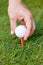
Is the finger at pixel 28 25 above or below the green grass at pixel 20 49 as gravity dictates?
above

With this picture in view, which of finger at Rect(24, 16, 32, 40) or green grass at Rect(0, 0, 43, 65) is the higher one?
finger at Rect(24, 16, 32, 40)

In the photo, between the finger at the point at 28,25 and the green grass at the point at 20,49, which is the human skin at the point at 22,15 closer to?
the finger at the point at 28,25

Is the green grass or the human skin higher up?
the human skin

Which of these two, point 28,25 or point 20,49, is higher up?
point 28,25

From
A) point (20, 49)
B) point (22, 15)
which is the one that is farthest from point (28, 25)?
point (20, 49)

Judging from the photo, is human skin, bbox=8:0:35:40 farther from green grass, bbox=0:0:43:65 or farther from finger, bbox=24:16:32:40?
green grass, bbox=0:0:43:65

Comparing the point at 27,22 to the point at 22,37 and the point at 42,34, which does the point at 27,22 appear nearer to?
the point at 22,37

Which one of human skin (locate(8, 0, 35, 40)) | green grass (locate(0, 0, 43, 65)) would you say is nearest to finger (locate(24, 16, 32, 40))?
human skin (locate(8, 0, 35, 40))

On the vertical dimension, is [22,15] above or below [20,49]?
above

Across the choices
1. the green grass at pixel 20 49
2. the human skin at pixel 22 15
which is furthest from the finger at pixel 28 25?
the green grass at pixel 20 49

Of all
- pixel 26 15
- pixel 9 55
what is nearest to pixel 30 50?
pixel 9 55

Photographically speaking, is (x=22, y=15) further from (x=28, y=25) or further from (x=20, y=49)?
(x=20, y=49)
